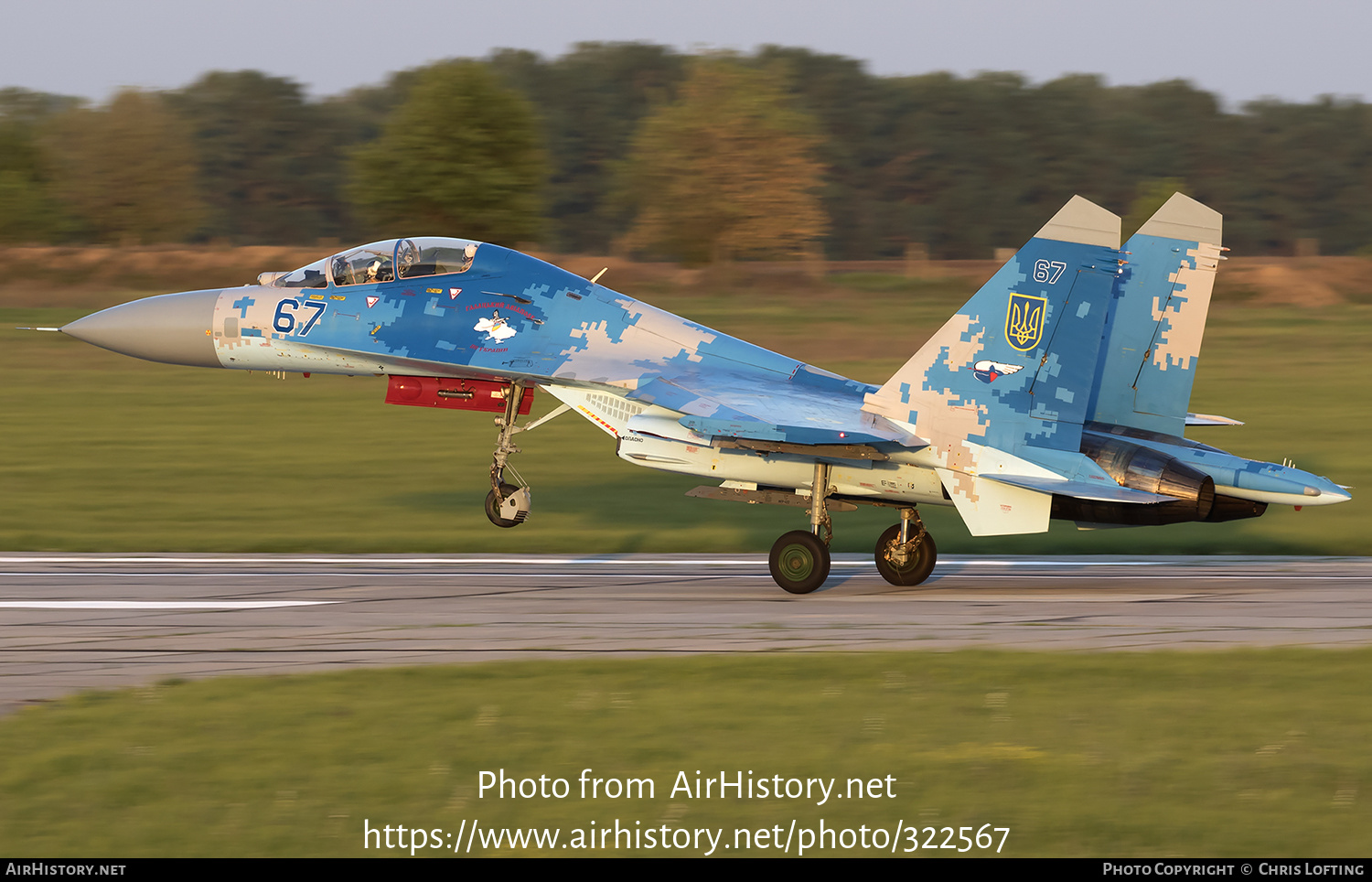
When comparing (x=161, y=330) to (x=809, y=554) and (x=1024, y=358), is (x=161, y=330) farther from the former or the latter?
(x=1024, y=358)

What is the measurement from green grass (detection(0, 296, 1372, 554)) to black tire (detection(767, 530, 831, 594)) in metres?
3.65

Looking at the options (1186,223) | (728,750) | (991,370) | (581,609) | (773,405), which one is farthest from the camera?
(1186,223)

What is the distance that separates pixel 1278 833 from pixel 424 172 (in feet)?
185

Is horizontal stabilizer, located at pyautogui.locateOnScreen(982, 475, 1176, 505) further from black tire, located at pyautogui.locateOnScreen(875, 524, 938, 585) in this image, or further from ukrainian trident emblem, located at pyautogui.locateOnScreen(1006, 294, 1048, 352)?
black tire, located at pyautogui.locateOnScreen(875, 524, 938, 585)

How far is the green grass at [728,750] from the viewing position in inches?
299

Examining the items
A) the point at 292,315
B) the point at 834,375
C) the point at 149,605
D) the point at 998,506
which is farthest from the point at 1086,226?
the point at 149,605

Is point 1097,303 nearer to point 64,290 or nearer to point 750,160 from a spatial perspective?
point 64,290

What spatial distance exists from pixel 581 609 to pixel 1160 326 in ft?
23.8

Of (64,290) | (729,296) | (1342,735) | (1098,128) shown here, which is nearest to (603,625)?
(1342,735)

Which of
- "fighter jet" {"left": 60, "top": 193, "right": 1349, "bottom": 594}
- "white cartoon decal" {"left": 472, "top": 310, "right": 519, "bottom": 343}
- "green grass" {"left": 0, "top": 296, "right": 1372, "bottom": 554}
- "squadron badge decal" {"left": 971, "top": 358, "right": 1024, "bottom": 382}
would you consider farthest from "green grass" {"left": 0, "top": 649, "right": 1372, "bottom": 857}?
"green grass" {"left": 0, "top": 296, "right": 1372, "bottom": 554}

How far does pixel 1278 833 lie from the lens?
24.6ft

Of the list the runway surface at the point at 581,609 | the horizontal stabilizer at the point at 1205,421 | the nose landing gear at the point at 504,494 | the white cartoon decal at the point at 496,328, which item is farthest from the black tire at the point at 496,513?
the horizontal stabilizer at the point at 1205,421

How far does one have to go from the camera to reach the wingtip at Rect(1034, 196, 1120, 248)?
1406 cm

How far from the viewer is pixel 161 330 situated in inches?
650
